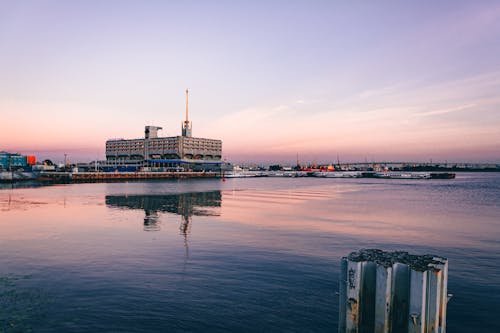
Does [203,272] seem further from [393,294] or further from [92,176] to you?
[92,176]

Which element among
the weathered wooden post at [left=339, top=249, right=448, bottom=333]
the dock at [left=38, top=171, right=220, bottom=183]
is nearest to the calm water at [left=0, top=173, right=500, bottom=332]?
the weathered wooden post at [left=339, top=249, right=448, bottom=333]

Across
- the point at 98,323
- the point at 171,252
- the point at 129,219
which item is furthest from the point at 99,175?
the point at 98,323

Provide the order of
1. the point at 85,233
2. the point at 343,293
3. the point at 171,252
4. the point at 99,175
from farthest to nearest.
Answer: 1. the point at 99,175
2. the point at 85,233
3. the point at 171,252
4. the point at 343,293

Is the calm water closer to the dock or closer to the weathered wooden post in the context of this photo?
the weathered wooden post

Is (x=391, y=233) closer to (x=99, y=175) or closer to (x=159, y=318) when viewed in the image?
(x=159, y=318)

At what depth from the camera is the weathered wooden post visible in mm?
6879

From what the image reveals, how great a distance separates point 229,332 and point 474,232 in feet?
81.0

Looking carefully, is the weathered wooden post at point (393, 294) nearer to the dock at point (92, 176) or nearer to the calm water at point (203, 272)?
the calm water at point (203, 272)

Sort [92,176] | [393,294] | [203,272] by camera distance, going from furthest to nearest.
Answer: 1. [92,176]
2. [203,272]
3. [393,294]

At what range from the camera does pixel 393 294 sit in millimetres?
7125

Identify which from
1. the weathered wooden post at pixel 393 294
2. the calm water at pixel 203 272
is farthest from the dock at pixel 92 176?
the weathered wooden post at pixel 393 294

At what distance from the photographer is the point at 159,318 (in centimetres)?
1048

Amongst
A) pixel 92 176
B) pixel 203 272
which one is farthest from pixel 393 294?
→ pixel 92 176

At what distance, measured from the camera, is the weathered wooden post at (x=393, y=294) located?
6.88 meters
